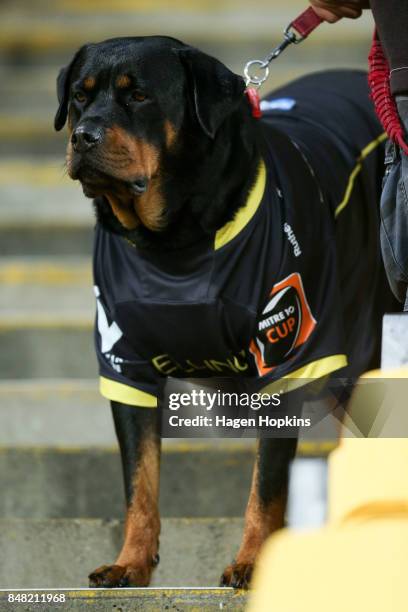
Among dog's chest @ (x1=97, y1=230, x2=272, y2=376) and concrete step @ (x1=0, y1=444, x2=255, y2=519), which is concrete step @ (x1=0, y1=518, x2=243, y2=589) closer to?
concrete step @ (x1=0, y1=444, x2=255, y2=519)

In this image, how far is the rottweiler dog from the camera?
2.84m

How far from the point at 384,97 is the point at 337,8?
1.63 ft

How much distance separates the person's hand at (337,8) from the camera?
2699mm

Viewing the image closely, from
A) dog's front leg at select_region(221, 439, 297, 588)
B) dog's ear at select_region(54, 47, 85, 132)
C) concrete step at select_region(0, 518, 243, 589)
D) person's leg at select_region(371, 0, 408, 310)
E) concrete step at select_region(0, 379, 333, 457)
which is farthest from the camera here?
concrete step at select_region(0, 379, 333, 457)

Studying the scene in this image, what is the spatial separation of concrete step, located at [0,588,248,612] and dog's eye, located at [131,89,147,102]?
1134 millimetres

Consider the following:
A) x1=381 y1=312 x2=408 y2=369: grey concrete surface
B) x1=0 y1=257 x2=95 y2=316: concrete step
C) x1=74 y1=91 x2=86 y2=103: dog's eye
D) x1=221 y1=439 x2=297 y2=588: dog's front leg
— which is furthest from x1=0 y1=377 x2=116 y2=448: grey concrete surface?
x1=381 y1=312 x2=408 y2=369: grey concrete surface

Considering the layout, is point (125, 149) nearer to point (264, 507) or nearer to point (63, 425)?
point (264, 507)

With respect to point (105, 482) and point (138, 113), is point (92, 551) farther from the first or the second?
point (138, 113)

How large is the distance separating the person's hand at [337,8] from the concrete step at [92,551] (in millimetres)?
1391

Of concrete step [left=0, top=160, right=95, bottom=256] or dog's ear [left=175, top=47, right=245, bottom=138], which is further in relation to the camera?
concrete step [left=0, top=160, right=95, bottom=256]

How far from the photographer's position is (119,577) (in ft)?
9.05

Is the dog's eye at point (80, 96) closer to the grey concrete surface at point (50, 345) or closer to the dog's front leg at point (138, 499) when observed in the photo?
the dog's front leg at point (138, 499)

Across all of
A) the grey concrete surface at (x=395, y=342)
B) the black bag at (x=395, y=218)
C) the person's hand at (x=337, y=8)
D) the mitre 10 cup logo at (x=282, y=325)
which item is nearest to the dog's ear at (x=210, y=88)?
the person's hand at (x=337, y=8)

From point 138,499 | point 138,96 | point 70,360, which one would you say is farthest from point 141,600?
point 70,360
